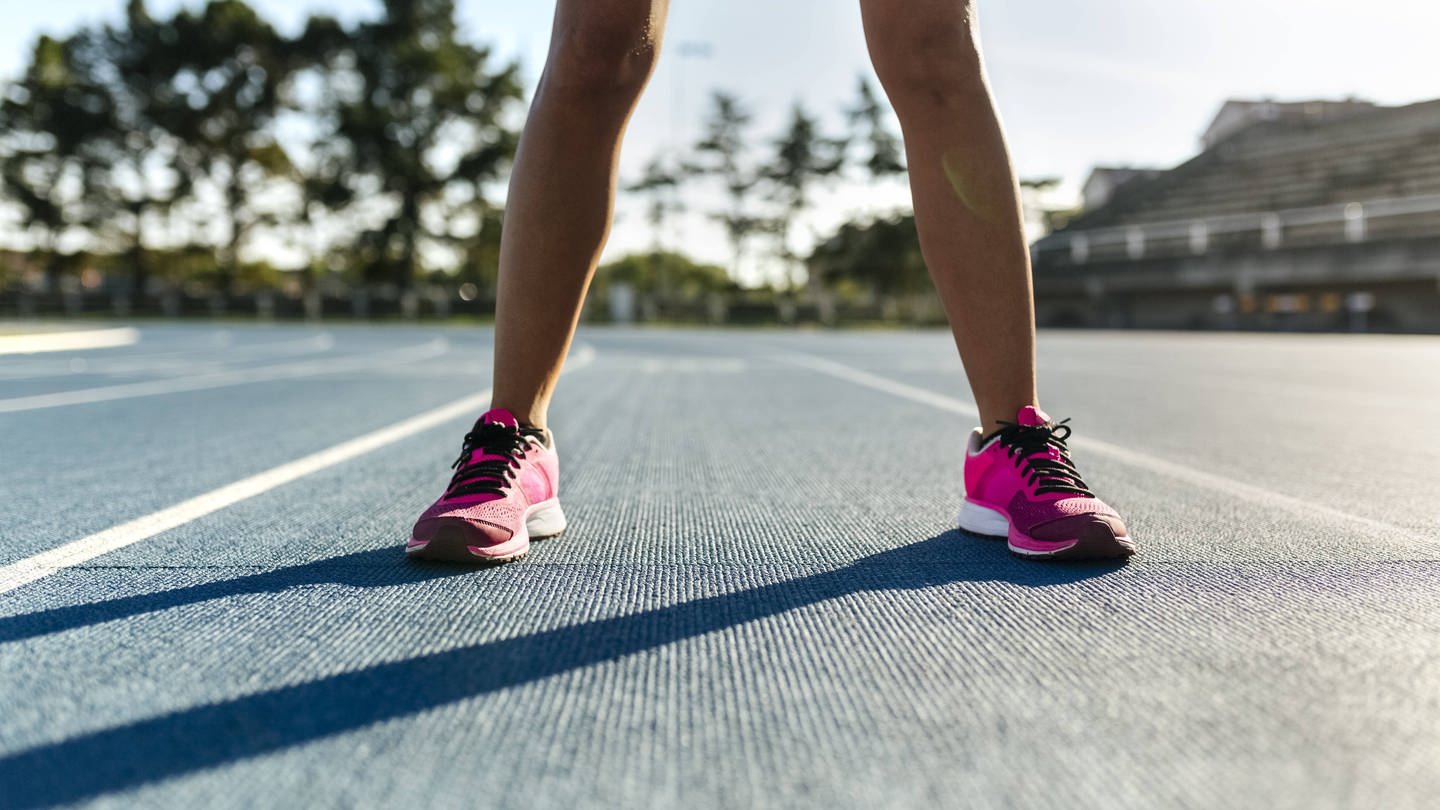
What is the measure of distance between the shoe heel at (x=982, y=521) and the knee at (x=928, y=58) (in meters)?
0.66

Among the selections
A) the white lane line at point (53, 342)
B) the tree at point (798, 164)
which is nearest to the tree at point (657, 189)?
the tree at point (798, 164)

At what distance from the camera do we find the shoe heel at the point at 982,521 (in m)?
1.56

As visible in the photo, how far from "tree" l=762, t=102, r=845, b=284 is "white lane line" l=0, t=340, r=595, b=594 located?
135 ft

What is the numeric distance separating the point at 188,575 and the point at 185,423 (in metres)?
2.35

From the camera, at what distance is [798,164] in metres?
43.0

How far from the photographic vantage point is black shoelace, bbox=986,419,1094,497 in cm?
150

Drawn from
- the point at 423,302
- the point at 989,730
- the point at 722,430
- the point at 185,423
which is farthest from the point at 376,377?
the point at 423,302

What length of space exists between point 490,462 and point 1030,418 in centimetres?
84

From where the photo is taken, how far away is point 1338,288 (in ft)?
71.5

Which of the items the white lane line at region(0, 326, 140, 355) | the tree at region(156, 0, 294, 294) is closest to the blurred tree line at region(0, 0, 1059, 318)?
the tree at region(156, 0, 294, 294)

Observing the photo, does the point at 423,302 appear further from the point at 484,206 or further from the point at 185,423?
the point at 185,423

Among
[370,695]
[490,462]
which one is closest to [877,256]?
[490,462]

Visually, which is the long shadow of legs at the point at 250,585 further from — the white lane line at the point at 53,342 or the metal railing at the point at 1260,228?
the metal railing at the point at 1260,228

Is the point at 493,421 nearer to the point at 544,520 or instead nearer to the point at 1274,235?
the point at 544,520
